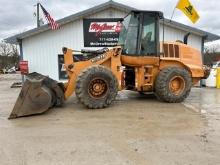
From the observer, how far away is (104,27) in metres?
18.5

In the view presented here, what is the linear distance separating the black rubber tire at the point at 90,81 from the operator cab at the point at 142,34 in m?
1.36

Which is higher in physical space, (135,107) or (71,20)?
(71,20)

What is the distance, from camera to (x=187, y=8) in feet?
46.0

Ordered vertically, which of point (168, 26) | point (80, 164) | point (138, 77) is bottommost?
point (80, 164)

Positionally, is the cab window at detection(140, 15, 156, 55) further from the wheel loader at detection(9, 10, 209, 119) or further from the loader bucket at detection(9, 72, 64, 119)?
the loader bucket at detection(9, 72, 64, 119)

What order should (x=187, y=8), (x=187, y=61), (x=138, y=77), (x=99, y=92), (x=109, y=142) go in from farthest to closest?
1. (x=187, y=8)
2. (x=187, y=61)
3. (x=138, y=77)
4. (x=99, y=92)
5. (x=109, y=142)

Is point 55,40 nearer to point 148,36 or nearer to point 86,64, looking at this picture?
point 148,36

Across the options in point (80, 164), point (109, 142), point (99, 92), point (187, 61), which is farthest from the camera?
point (187, 61)

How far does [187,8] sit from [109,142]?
9.17 meters

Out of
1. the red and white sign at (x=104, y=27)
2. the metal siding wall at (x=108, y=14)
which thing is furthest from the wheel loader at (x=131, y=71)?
the metal siding wall at (x=108, y=14)

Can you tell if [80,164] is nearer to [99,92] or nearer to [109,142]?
[109,142]

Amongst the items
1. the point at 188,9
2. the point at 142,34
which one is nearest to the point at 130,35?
the point at 142,34

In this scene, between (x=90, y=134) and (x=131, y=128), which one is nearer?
(x=90, y=134)

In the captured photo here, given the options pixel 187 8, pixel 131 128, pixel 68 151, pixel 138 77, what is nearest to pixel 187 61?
pixel 138 77
